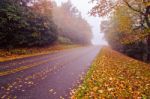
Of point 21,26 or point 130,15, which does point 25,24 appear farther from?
point 130,15

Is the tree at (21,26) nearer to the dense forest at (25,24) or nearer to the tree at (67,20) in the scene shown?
the dense forest at (25,24)

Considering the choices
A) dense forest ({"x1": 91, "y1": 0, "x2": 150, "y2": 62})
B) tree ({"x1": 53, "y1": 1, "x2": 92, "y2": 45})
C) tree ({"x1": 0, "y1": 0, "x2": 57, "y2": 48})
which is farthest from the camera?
tree ({"x1": 53, "y1": 1, "x2": 92, "y2": 45})

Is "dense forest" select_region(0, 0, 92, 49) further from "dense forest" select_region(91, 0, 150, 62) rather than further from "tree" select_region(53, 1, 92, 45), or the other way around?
"tree" select_region(53, 1, 92, 45)

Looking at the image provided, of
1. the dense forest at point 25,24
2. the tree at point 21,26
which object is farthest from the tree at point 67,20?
the tree at point 21,26

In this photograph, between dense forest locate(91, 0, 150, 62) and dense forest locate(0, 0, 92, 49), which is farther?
dense forest locate(0, 0, 92, 49)

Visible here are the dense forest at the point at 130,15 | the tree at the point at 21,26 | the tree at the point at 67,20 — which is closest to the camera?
the dense forest at the point at 130,15

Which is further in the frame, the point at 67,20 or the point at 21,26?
the point at 67,20

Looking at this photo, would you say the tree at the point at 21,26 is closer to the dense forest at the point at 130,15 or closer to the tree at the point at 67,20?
the dense forest at the point at 130,15

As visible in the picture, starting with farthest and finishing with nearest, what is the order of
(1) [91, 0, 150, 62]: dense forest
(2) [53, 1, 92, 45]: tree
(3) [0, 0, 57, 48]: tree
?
(2) [53, 1, 92, 45]: tree, (3) [0, 0, 57, 48]: tree, (1) [91, 0, 150, 62]: dense forest

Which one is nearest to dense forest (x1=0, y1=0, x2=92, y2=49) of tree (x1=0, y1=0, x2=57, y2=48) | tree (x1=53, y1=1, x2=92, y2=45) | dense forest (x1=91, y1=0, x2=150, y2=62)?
tree (x1=0, y1=0, x2=57, y2=48)

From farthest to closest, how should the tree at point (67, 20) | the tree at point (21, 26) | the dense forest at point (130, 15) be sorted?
the tree at point (67, 20), the tree at point (21, 26), the dense forest at point (130, 15)

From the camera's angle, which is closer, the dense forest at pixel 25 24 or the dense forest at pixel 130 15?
the dense forest at pixel 130 15

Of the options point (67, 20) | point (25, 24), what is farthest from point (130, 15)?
point (67, 20)

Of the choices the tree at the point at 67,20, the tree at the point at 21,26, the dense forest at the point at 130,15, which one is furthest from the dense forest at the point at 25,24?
the tree at the point at 67,20
